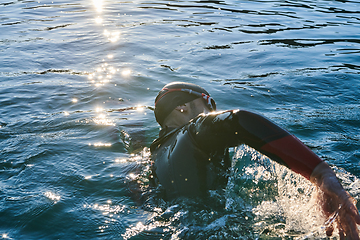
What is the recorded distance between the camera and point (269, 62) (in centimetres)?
941

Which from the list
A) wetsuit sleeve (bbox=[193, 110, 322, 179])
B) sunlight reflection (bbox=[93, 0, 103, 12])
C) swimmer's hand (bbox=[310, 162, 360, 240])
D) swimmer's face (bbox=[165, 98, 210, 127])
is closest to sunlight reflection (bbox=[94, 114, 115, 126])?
swimmer's face (bbox=[165, 98, 210, 127])

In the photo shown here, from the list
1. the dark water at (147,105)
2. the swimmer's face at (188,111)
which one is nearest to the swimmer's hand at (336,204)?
the dark water at (147,105)

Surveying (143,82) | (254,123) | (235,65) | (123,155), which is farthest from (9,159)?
(235,65)

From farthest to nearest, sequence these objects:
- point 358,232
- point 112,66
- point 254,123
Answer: point 112,66 → point 254,123 → point 358,232

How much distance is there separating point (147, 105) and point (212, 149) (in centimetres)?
424

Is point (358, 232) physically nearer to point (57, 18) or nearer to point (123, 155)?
point (123, 155)

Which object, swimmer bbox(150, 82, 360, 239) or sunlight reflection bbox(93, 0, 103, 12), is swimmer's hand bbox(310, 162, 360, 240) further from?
sunlight reflection bbox(93, 0, 103, 12)

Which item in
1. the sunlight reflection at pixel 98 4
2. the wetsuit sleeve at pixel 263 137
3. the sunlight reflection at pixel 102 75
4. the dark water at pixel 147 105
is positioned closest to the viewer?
the wetsuit sleeve at pixel 263 137

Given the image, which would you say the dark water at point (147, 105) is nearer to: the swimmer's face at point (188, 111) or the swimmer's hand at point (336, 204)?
the swimmer's hand at point (336, 204)

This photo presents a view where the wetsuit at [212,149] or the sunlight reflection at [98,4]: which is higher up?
the sunlight reflection at [98,4]

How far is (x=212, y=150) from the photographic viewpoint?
2898mm

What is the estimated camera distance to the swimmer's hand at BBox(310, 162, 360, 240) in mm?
2041

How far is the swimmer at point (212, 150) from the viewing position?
2.22 m

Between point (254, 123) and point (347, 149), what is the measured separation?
10.6ft
